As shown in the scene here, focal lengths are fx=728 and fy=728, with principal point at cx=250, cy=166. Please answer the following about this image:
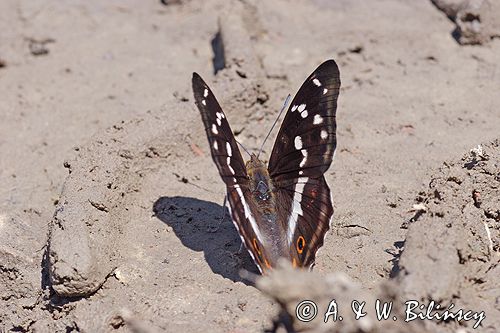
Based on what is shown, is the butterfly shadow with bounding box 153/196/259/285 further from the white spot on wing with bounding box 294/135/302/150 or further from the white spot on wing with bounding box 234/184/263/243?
the white spot on wing with bounding box 294/135/302/150

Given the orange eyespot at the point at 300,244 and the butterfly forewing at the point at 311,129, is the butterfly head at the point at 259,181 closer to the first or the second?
the butterfly forewing at the point at 311,129

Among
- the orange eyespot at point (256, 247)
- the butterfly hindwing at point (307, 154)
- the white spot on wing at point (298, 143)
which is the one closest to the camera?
the orange eyespot at point (256, 247)

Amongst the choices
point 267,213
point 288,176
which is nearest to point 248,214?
point 267,213

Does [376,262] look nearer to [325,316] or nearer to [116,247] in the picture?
[325,316]

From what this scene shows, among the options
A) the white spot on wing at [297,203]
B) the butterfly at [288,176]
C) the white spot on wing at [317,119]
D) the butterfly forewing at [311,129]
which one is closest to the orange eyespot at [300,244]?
the butterfly at [288,176]

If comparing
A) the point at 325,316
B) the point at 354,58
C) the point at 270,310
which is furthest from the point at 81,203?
the point at 354,58

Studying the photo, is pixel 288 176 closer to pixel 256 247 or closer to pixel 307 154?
pixel 307 154

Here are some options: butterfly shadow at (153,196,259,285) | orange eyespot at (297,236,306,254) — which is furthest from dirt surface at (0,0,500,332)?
orange eyespot at (297,236,306,254)
